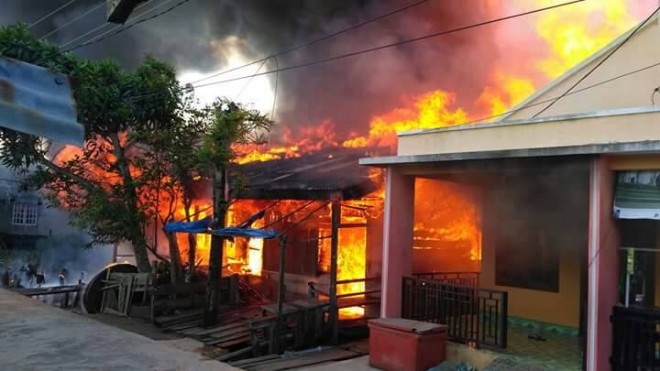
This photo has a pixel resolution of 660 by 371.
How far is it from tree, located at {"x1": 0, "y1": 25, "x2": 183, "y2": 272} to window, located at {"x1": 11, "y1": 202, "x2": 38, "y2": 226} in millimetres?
22396

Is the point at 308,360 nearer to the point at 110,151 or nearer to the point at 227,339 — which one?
the point at 227,339

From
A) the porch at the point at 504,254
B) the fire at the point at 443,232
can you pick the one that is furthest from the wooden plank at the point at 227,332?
the fire at the point at 443,232

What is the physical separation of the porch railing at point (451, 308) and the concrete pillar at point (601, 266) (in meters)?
1.43

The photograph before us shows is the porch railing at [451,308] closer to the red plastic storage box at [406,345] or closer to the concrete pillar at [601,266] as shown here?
the red plastic storage box at [406,345]

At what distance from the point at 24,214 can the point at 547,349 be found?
32.9 m

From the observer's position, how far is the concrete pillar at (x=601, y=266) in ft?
20.8

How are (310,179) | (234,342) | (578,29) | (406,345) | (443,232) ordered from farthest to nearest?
1. (578,29)
2. (310,179)
3. (443,232)
4. (234,342)
5. (406,345)

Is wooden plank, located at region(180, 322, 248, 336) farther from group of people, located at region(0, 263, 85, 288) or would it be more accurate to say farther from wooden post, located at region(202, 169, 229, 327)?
group of people, located at region(0, 263, 85, 288)

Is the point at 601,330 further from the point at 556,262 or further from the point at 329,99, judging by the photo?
the point at 329,99

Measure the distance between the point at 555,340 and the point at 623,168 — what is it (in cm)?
350

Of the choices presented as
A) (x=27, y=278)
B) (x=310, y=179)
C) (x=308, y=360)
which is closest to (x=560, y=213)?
(x=308, y=360)

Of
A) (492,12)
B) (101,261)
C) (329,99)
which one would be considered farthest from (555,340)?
(101,261)

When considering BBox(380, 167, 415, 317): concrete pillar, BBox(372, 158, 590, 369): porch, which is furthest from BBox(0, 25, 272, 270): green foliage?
BBox(372, 158, 590, 369): porch

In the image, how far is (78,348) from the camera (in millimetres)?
8422
